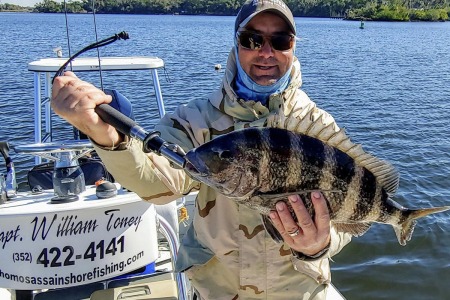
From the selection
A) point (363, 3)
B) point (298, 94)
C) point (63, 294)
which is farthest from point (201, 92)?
point (363, 3)

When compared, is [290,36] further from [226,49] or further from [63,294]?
[226,49]

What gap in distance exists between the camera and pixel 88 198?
354 centimetres

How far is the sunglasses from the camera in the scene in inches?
98.5

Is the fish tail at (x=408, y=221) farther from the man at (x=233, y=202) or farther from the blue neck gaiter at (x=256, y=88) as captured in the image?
the blue neck gaiter at (x=256, y=88)

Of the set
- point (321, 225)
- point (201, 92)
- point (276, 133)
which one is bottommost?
point (201, 92)

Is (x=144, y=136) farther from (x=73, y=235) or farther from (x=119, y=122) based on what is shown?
(x=73, y=235)

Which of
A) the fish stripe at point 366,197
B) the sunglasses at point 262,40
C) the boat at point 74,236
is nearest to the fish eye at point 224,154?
the fish stripe at point 366,197

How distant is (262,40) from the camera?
2500 millimetres

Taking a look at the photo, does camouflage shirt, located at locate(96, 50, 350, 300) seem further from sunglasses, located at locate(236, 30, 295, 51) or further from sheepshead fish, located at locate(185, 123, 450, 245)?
sheepshead fish, located at locate(185, 123, 450, 245)

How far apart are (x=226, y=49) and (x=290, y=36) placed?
3103 cm

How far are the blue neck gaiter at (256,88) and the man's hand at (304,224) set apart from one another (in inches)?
30.5

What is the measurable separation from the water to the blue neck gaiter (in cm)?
548

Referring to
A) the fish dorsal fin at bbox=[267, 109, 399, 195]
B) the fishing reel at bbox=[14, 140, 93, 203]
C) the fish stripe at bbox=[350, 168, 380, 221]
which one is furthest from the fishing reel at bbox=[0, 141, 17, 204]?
the fish stripe at bbox=[350, 168, 380, 221]

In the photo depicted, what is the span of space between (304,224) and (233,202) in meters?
0.53
